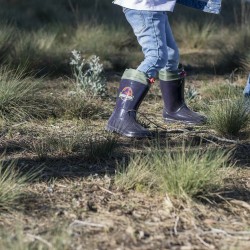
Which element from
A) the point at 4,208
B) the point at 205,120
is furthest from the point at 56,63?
the point at 4,208

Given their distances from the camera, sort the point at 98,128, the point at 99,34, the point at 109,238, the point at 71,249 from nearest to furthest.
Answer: the point at 71,249 < the point at 109,238 < the point at 98,128 < the point at 99,34

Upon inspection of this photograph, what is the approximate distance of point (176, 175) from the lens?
3957 mm

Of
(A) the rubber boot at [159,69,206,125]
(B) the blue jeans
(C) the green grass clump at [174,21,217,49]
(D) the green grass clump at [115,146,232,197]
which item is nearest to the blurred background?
(C) the green grass clump at [174,21,217,49]

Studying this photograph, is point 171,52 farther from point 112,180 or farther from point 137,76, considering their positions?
point 112,180

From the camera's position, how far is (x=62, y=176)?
4465mm

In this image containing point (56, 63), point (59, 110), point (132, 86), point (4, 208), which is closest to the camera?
point (4, 208)

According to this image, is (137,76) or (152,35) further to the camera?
(137,76)

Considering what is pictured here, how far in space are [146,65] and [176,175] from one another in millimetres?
1645

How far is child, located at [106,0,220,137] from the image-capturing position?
5203 millimetres

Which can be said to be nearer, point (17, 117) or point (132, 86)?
point (132, 86)

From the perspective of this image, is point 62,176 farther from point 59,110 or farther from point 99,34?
point 99,34

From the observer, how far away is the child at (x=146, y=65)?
5203 millimetres

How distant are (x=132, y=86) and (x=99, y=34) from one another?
561 cm

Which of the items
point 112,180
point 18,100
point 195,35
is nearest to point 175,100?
point 18,100
